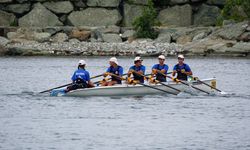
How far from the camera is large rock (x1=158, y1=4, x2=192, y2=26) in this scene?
86.8 m

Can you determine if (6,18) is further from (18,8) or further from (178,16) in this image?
(178,16)

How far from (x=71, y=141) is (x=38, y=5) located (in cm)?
5890

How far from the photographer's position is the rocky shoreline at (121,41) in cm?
7631

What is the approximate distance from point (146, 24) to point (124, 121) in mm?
48058

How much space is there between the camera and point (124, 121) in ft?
113

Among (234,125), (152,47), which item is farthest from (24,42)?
(234,125)

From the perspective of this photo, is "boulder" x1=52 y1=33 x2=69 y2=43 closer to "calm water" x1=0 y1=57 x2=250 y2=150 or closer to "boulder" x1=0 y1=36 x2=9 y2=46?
"boulder" x1=0 y1=36 x2=9 y2=46

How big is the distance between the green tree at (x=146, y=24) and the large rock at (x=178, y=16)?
4.24 meters

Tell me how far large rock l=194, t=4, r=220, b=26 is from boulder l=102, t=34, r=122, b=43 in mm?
8477

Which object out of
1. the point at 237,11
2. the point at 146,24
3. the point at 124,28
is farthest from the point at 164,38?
the point at 237,11

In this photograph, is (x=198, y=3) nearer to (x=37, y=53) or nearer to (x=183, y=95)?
(x=37, y=53)

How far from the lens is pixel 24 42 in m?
82.3

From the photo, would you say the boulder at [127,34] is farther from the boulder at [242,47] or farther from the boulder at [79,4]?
the boulder at [242,47]

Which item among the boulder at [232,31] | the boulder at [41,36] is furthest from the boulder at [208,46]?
the boulder at [41,36]
